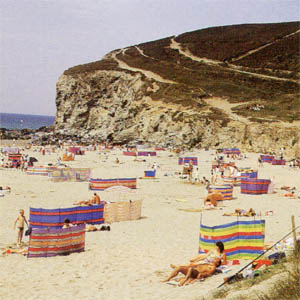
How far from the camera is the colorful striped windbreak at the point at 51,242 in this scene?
10.4 m

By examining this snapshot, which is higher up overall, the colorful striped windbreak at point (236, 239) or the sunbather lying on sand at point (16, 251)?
the colorful striped windbreak at point (236, 239)

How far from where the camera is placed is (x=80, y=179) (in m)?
26.0

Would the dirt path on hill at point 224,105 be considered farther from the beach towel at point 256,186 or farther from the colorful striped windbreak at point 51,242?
the colorful striped windbreak at point 51,242

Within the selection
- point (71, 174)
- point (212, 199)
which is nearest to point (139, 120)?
point (71, 174)

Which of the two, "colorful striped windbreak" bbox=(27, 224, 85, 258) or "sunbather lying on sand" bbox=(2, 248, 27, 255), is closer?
"colorful striped windbreak" bbox=(27, 224, 85, 258)

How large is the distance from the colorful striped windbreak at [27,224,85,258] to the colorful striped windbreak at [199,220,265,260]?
3040 millimetres

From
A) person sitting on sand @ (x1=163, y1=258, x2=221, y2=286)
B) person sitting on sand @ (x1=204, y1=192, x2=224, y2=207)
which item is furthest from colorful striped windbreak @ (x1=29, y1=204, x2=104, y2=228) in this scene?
person sitting on sand @ (x1=163, y1=258, x2=221, y2=286)

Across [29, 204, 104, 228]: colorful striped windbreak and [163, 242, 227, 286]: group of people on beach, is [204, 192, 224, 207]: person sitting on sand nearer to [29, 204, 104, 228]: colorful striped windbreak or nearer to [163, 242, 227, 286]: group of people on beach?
[29, 204, 104, 228]: colorful striped windbreak

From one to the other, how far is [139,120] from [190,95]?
303 inches

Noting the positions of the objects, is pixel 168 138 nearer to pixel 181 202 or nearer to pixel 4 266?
pixel 181 202

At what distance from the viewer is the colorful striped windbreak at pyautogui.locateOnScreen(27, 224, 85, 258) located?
1041 centimetres

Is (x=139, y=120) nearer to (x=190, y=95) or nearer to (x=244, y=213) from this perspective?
(x=190, y=95)

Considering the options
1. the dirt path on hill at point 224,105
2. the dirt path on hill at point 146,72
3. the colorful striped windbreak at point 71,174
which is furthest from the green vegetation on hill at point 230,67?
the colorful striped windbreak at point 71,174

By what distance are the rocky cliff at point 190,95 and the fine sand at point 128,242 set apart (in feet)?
82.2
